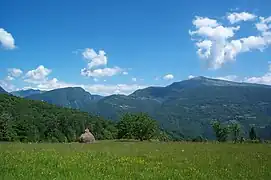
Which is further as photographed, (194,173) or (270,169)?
(270,169)

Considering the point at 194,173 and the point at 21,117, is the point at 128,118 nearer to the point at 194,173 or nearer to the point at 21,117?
the point at 194,173

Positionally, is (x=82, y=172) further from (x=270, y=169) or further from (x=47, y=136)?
(x=47, y=136)

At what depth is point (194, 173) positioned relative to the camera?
22.1 meters

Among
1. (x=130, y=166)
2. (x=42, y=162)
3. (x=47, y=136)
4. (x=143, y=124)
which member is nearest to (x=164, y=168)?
(x=130, y=166)

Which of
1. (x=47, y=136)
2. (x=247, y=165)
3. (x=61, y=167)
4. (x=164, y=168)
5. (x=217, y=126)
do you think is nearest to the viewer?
(x=61, y=167)

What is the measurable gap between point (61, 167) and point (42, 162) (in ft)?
10.1

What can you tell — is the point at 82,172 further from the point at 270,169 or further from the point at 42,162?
the point at 270,169

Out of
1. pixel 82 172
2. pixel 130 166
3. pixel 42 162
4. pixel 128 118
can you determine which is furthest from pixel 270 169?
pixel 128 118

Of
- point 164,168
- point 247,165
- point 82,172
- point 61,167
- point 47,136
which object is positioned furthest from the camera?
point 47,136

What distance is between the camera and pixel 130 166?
2481 centimetres

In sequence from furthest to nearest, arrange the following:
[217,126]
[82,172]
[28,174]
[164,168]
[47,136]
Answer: [47,136] → [217,126] → [164,168] → [82,172] → [28,174]

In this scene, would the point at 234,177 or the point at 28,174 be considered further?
the point at 234,177

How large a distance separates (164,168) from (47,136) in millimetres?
165665

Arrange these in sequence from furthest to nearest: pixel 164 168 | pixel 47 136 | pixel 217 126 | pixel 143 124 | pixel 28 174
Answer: pixel 47 136, pixel 217 126, pixel 143 124, pixel 164 168, pixel 28 174
